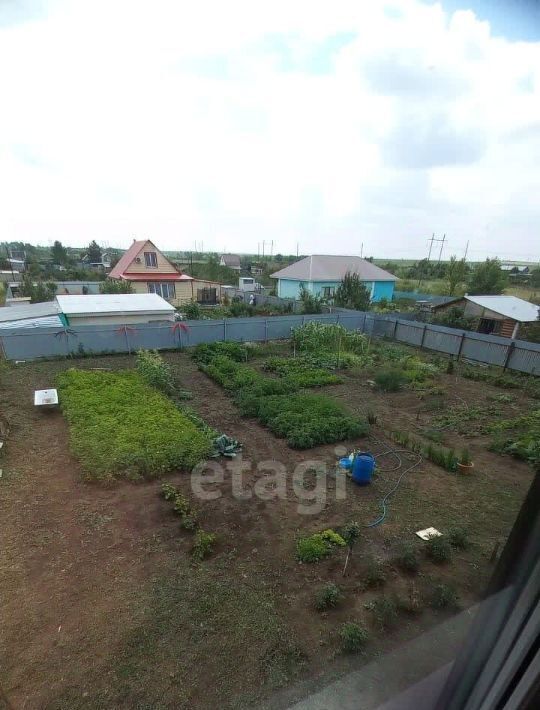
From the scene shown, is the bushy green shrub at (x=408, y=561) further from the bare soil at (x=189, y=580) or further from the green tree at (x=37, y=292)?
the green tree at (x=37, y=292)

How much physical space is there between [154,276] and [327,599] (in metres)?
19.4

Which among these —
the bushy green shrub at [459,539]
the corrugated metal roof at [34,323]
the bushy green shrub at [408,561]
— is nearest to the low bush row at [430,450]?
the bushy green shrub at [459,539]

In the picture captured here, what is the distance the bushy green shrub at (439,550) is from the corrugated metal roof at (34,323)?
35.1ft

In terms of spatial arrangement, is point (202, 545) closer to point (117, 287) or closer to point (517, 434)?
point (517, 434)

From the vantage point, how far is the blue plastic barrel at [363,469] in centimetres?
482

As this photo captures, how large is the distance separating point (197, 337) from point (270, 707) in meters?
10.4

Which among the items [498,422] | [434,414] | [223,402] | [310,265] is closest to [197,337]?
[223,402]

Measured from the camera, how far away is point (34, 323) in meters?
10.4

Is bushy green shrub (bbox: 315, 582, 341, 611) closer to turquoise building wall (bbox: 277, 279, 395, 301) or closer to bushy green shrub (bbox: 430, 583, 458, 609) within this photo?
bushy green shrub (bbox: 430, 583, 458, 609)

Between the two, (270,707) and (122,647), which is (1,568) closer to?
(122,647)

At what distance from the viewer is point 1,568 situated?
3.38m

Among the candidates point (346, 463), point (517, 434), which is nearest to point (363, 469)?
point (346, 463)

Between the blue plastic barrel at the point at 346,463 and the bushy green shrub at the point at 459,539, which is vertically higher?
the bushy green shrub at the point at 459,539

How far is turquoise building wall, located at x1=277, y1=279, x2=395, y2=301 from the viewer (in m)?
20.1
